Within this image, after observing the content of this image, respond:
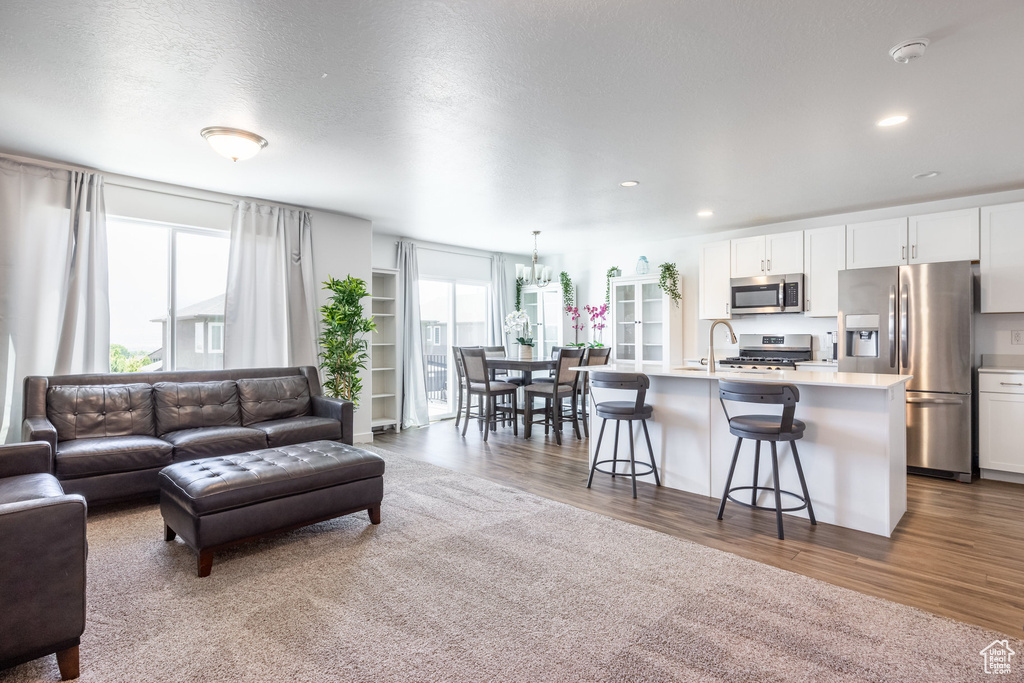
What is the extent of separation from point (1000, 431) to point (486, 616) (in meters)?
4.59

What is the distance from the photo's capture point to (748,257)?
5863mm

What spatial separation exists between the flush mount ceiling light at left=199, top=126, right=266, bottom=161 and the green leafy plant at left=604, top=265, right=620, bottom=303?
4.88 m

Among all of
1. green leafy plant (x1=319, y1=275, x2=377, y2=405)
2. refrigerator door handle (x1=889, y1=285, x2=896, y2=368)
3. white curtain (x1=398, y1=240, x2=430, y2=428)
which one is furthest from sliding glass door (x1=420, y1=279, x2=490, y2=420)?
refrigerator door handle (x1=889, y1=285, x2=896, y2=368)

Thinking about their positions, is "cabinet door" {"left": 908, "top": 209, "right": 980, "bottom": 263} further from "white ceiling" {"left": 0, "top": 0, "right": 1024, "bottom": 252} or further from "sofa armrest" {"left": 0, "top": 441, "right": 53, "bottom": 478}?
"sofa armrest" {"left": 0, "top": 441, "right": 53, "bottom": 478}

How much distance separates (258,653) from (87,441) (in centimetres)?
262

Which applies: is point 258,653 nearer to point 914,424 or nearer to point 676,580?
point 676,580

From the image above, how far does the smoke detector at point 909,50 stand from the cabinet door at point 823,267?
323cm

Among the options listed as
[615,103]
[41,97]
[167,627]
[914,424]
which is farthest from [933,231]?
[41,97]

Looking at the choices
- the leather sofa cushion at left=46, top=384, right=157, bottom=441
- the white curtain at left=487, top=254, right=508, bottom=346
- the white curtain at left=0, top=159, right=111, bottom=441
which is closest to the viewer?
the leather sofa cushion at left=46, top=384, right=157, bottom=441

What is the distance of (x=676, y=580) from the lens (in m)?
2.45

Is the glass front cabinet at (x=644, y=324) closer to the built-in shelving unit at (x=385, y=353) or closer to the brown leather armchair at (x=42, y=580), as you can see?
the built-in shelving unit at (x=385, y=353)

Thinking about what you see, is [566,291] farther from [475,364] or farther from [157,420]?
[157,420]

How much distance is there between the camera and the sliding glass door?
23.9ft

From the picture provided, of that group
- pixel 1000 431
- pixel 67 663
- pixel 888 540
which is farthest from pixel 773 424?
pixel 67 663
